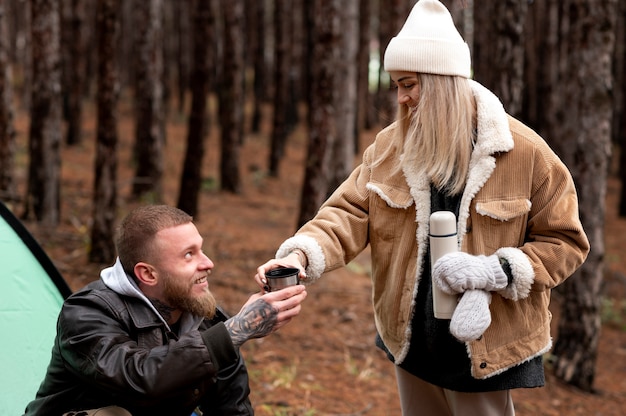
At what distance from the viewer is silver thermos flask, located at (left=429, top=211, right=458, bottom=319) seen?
2768 millimetres

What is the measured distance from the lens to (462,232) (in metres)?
2.93

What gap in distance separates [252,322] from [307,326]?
5.06 meters

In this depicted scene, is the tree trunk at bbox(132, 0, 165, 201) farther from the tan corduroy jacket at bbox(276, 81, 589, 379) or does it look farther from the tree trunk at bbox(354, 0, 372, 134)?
the tree trunk at bbox(354, 0, 372, 134)

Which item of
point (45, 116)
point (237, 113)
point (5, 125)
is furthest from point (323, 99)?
point (237, 113)

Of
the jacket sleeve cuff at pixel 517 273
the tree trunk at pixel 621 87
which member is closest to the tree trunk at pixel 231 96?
the tree trunk at pixel 621 87

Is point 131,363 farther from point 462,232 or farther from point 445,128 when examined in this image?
point 445,128

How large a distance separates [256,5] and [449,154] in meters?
25.9

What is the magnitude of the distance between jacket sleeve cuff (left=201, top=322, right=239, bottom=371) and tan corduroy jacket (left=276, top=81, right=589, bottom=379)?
0.52 meters

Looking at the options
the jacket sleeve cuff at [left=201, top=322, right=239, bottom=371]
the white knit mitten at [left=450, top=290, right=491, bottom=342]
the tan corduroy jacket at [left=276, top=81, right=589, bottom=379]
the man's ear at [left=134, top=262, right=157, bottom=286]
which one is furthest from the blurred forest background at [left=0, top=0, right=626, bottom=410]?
the jacket sleeve cuff at [left=201, top=322, right=239, bottom=371]

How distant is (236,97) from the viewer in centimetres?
1413

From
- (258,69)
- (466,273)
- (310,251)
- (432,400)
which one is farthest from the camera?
(258,69)

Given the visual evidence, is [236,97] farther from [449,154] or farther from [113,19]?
[449,154]

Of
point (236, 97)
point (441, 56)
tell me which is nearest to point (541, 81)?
point (236, 97)

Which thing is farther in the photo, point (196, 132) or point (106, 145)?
point (196, 132)
